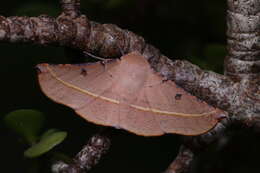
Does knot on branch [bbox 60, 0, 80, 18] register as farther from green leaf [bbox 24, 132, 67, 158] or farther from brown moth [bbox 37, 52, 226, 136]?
green leaf [bbox 24, 132, 67, 158]

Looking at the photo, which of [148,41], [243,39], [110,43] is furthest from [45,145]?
[148,41]

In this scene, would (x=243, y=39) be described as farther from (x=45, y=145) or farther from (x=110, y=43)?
(x=45, y=145)

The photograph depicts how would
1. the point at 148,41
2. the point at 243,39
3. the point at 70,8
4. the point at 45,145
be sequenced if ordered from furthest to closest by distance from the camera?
the point at 148,41
the point at 243,39
the point at 70,8
the point at 45,145

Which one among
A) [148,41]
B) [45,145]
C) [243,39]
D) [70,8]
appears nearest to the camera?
[45,145]

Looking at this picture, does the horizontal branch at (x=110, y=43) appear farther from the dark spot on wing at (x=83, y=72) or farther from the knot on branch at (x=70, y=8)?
the dark spot on wing at (x=83, y=72)

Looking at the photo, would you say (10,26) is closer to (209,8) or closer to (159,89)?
(159,89)

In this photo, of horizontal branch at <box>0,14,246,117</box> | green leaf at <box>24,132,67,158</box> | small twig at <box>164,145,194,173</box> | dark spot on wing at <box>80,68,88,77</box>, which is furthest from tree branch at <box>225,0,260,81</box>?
green leaf at <box>24,132,67,158</box>
